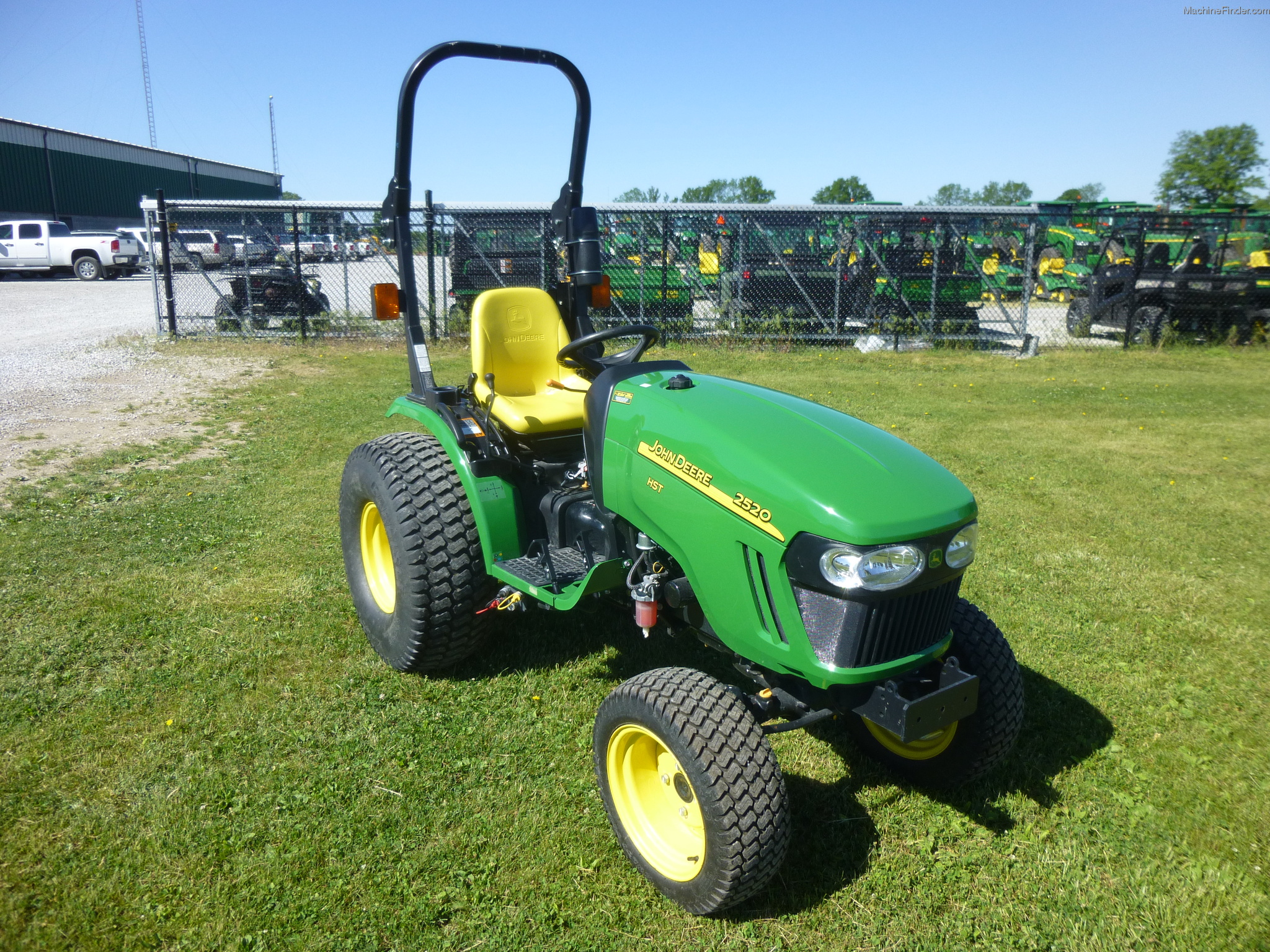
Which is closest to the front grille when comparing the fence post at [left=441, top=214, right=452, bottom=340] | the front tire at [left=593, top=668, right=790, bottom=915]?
the front tire at [left=593, top=668, right=790, bottom=915]

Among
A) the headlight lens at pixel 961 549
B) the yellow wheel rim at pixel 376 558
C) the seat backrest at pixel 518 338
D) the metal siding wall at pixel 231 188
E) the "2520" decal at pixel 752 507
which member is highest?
the metal siding wall at pixel 231 188

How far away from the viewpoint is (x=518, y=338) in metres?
3.66

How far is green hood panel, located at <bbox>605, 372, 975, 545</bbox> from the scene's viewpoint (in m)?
2.18

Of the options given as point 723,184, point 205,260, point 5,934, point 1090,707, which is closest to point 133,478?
point 5,934

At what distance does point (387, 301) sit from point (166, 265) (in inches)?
389

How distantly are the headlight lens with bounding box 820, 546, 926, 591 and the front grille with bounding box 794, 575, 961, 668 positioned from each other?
46mm

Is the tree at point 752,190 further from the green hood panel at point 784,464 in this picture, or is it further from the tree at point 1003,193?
the green hood panel at point 784,464

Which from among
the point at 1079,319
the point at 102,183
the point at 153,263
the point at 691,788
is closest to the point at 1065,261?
the point at 1079,319

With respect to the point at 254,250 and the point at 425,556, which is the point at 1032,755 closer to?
the point at 425,556

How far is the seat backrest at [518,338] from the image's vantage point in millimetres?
3525

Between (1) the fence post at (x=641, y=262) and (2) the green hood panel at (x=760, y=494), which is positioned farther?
(1) the fence post at (x=641, y=262)

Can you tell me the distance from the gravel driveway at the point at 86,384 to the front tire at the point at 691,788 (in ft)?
17.1

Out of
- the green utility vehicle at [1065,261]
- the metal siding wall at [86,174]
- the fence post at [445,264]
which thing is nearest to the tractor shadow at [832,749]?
the fence post at [445,264]

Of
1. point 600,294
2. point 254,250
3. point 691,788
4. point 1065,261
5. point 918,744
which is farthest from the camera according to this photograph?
point 1065,261
